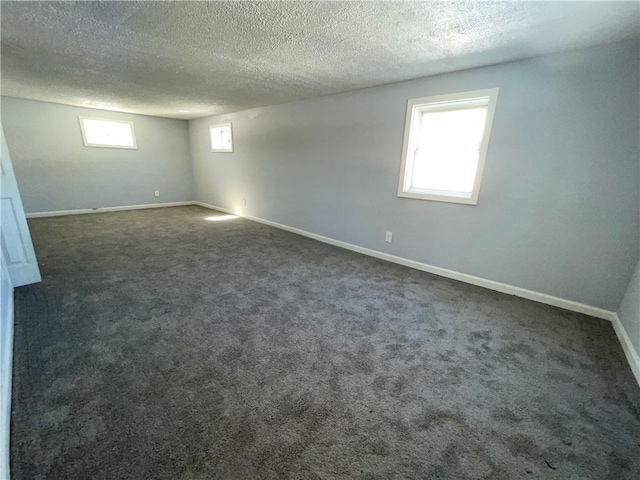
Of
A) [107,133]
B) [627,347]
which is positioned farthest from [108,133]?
[627,347]

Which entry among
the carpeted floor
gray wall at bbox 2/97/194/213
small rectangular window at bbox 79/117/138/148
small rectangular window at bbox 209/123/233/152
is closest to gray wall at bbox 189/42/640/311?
the carpeted floor

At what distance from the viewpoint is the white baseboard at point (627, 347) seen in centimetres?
166

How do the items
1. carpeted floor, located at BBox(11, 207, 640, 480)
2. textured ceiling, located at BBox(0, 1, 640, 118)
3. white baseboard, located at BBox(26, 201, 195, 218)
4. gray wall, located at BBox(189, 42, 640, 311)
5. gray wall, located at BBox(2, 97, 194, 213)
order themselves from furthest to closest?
white baseboard, located at BBox(26, 201, 195, 218)
gray wall, located at BBox(2, 97, 194, 213)
gray wall, located at BBox(189, 42, 640, 311)
textured ceiling, located at BBox(0, 1, 640, 118)
carpeted floor, located at BBox(11, 207, 640, 480)

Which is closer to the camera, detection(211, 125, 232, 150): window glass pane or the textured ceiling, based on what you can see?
the textured ceiling

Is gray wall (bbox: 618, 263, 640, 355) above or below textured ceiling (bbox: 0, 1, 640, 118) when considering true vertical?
below

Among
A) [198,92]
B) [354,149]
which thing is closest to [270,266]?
[354,149]

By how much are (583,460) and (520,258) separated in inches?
71.3

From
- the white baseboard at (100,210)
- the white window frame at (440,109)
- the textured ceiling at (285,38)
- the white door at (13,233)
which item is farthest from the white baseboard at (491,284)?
the white baseboard at (100,210)

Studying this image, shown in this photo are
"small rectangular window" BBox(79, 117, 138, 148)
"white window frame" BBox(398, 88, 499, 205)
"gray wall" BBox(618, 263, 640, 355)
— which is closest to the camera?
"gray wall" BBox(618, 263, 640, 355)

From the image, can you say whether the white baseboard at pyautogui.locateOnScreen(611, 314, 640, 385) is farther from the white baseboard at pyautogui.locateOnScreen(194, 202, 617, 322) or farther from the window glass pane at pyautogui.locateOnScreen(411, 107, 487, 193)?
the window glass pane at pyautogui.locateOnScreen(411, 107, 487, 193)

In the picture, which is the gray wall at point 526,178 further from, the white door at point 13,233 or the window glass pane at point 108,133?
the window glass pane at point 108,133

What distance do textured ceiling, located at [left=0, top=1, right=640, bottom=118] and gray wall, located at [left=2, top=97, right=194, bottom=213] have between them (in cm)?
203

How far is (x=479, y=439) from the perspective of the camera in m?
1.24

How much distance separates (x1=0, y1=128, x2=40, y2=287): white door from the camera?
7.62 ft
